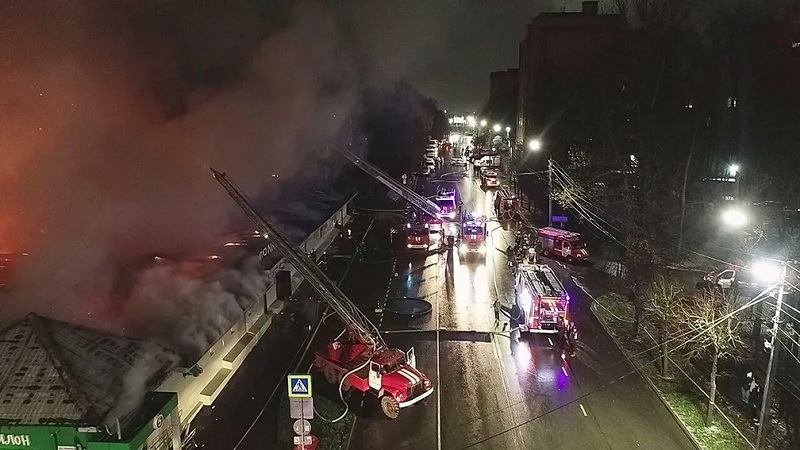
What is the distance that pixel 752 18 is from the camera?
2336 cm

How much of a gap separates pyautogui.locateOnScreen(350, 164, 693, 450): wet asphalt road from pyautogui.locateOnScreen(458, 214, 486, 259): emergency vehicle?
6382 millimetres

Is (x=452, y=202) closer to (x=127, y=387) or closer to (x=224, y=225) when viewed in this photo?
(x=224, y=225)

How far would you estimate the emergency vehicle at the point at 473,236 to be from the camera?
86.3 feet

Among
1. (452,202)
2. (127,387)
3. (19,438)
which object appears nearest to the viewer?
(19,438)

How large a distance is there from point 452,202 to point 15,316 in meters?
21.8

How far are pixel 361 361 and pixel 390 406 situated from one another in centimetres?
135

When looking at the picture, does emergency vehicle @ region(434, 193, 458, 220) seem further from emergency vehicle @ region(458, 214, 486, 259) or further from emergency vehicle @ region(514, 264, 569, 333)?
emergency vehicle @ region(514, 264, 569, 333)

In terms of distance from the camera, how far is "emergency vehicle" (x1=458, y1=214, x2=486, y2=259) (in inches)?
1035

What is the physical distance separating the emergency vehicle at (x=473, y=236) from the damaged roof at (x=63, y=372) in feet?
61.0

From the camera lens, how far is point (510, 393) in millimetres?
13195

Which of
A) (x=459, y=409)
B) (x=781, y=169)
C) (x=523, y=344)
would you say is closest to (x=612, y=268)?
(x=781, y=169)

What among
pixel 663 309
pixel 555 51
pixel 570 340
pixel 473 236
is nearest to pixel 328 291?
pixel 570 340

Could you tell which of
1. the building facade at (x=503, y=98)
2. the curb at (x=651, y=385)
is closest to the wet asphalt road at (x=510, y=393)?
the curb at (x=651, y=385)

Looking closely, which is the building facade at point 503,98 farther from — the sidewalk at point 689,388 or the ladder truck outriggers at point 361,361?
the ladder truck outriggers at point 361,361
